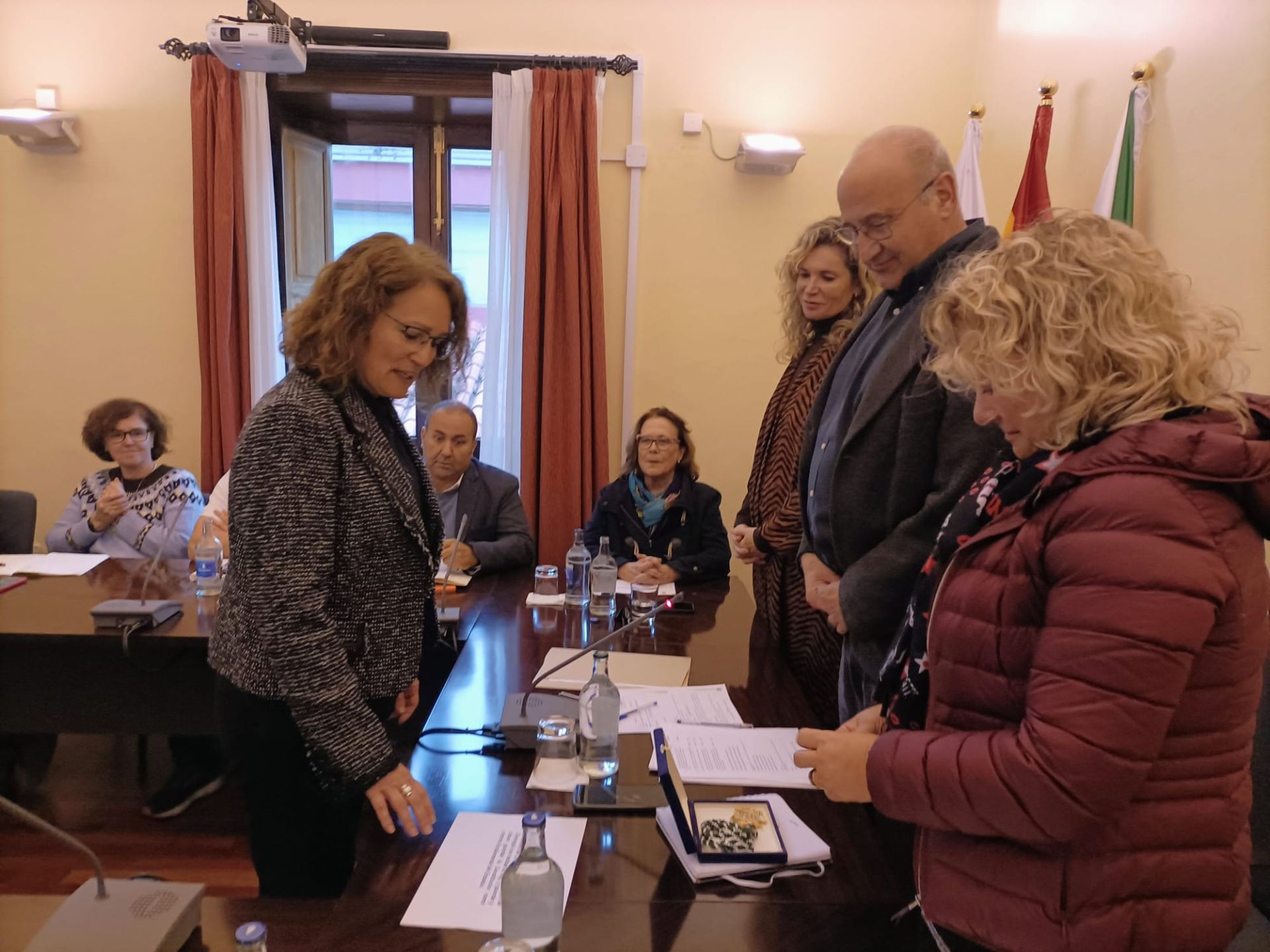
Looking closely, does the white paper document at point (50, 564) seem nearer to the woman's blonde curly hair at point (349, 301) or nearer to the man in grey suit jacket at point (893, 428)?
the woman's blonde curly hair at point (349, 301)

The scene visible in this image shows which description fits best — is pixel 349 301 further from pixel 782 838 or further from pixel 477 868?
pixel 782 838

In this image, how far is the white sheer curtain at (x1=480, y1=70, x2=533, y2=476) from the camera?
373 centimetres

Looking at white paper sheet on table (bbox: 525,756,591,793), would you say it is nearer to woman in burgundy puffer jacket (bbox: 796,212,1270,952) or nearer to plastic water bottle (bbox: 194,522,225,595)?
woman in burgundy puffer jacket (bbox: 796,212,1270,952)

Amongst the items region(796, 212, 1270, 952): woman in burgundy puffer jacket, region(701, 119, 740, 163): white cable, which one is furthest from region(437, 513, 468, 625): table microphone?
region(701, 119, 740, 163): white cable

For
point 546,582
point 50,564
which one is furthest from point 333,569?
point 50,564

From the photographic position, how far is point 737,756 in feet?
4.72

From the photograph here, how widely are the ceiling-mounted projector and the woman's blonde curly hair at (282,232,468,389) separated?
2.15 meters

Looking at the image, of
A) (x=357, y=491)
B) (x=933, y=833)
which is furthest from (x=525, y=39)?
(x=933, y=833)

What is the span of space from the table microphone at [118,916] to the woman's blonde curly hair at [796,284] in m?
1.72

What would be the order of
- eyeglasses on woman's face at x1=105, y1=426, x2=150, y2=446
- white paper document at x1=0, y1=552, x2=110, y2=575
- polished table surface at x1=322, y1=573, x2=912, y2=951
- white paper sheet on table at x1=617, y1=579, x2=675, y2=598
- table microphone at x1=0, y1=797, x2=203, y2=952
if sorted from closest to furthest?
table microphone at x1=0, y1=797, x2=203, y2=952
polished table surface at x1=322, y1=573, x2=912, y2=951
white paper sheet on table at x1=617, y1=579, x2=675, y2=598
white paper document at x1=0, y1=552, x2=110, y2=575
eyeglasses on woman's face at x1=105, y1=426, x2=150, y2=446

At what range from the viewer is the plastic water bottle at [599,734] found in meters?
1.37

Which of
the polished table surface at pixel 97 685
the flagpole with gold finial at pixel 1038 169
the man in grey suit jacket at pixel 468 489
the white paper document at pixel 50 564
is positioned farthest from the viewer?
the man in grey suit jacket at pixel 468 489

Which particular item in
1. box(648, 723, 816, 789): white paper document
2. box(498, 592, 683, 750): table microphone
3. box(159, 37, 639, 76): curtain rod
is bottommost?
box(648, 723, 816, 789): white paper document

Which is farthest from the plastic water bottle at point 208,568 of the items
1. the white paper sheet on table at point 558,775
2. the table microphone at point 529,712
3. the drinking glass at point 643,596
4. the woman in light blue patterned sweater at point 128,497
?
the white paper sheet on table at point 558,775
